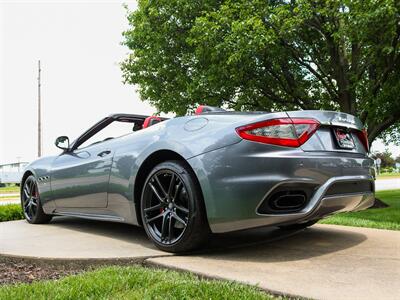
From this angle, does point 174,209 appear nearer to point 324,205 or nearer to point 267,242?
point 267,242

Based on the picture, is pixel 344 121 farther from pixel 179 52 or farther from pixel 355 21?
pixel 179 52

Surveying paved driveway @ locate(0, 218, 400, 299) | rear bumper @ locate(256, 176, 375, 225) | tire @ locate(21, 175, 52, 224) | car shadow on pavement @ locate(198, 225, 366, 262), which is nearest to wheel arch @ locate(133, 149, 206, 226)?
paved driveway @ locate(0, 218, 400, 299)

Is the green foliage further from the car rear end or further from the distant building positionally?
the distant building

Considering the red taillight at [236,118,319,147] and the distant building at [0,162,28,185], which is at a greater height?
the red taillight at [236,118,319,147]

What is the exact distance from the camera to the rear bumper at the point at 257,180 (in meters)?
3.10

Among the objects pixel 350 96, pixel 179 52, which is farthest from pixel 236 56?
pixel 350 96

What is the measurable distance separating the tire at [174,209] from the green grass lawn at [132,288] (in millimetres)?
615

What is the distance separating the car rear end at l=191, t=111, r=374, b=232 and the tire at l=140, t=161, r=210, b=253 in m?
0.12

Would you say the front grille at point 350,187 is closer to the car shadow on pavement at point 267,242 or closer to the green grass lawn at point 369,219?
the car shadow on pavement at point 267,242

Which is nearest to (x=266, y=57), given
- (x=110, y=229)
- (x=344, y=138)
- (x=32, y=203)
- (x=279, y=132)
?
(x=32, y=203)

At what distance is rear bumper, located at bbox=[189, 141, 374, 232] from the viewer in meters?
3.10

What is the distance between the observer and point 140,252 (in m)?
3.50

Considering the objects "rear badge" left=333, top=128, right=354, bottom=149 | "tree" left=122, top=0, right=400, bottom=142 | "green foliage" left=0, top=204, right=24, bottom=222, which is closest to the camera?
"rear badge" left=333, top=128, right=354, bottom=149

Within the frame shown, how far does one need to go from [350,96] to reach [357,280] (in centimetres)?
937
